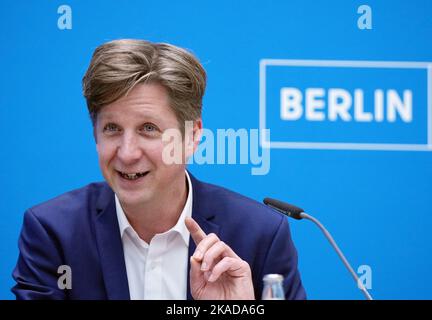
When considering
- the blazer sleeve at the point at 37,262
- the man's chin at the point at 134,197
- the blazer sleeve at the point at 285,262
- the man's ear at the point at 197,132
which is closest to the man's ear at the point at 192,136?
the man's ear at the point at 197,132

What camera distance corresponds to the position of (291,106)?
2514 millimetres

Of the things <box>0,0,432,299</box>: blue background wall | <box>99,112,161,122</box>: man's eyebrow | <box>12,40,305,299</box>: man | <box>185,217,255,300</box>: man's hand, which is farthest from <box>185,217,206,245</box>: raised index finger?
<box>0,0,432,299</box>: blue background wall

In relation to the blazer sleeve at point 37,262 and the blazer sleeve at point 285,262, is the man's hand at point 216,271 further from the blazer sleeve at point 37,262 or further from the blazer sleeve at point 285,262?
the blazer sleeve at point 37,262

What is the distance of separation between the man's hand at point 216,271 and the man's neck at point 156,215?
35 cm

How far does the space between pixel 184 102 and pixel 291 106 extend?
1.62 ft

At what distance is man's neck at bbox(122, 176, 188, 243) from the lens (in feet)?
7.27

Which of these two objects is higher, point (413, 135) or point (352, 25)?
point (352, 25)

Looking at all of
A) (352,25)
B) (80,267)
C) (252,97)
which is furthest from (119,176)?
(352,25)

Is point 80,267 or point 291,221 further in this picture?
point 291,221

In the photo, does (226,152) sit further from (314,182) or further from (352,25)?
(352,25)

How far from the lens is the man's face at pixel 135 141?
2123 millimetres

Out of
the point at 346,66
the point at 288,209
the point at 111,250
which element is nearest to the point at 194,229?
the point at 288,209

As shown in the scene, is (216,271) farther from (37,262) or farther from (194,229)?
(37,262)

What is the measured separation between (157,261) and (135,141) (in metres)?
0.40
